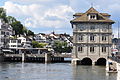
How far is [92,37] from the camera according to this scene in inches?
3907

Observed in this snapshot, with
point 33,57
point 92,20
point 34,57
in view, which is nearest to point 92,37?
point 92,20

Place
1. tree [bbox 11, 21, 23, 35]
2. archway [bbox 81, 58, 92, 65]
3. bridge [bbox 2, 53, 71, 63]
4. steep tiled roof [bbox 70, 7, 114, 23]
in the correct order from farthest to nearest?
tree [bbox 11, 21, 23, 35], bridge [bbox 2, 53, 71, 63], archway [bbox 81, 58, 92, 65], steep tiled roof [bbox 70, 7, 114, 23]

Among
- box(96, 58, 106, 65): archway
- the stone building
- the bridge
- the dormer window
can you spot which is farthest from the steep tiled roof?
the bridge

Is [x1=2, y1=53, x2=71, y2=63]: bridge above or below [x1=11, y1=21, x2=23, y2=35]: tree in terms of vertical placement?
below

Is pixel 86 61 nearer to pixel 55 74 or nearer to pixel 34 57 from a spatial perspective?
pixel 34 57

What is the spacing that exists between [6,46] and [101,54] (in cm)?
7139

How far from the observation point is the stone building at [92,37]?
325 feet

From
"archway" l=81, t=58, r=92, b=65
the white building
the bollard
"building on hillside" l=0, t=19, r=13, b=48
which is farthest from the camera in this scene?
the white building

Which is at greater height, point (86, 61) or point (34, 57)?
point (34, 57)

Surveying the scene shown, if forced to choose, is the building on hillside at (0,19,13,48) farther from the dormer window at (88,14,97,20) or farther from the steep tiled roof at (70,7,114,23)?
the dormer window at (88,14,97,20)

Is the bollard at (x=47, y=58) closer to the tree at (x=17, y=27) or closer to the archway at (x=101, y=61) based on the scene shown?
the archway at (x=101, y=61)

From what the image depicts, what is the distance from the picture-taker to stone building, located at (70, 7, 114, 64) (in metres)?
98.9

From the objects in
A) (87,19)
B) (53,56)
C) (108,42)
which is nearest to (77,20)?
(87,19)

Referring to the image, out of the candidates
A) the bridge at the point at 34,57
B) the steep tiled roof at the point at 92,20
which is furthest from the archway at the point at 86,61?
the bridge at the point at 34,57
